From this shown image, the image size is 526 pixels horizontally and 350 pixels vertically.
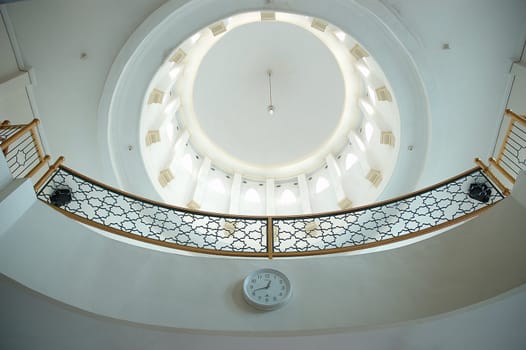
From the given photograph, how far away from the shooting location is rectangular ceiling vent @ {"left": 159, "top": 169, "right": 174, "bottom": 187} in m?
11.6

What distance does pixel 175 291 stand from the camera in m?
5.02

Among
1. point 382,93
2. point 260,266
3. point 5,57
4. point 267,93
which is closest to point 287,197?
point 267,93

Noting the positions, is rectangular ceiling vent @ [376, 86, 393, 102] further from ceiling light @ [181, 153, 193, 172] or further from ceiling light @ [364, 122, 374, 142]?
ceiling light @ [181, 153, 193, 172]

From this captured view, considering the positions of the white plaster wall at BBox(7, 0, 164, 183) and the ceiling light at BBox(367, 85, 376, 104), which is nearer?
the white plaster wall at BBox(7, 0, 164, 183)

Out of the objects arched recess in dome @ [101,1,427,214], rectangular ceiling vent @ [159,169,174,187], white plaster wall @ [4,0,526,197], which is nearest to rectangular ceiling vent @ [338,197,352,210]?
arched recess in dome @ [101,1,427,214]

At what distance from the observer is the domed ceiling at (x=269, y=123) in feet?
41.4

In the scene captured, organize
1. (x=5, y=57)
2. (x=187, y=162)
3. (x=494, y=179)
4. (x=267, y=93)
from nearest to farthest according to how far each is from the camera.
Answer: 1. (x=494, y=179)
2. (x=5, y=57)
3. (x=187, y=162)
4. (x=267, y=93)

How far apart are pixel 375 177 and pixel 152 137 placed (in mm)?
6706

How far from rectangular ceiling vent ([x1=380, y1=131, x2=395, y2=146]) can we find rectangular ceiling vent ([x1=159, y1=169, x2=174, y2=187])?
6.52 meters

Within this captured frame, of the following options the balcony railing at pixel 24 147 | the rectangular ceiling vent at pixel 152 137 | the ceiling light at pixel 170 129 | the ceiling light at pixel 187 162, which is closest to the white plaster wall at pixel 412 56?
the rectangular ceiling vent at pixel 152 137

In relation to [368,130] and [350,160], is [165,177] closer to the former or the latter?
[350,160]

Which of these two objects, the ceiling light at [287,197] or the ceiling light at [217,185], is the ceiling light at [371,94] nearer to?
the ceiling light at [287,197]

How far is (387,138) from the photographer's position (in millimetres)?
11078

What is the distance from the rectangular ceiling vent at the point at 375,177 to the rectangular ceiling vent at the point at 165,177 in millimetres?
6152
